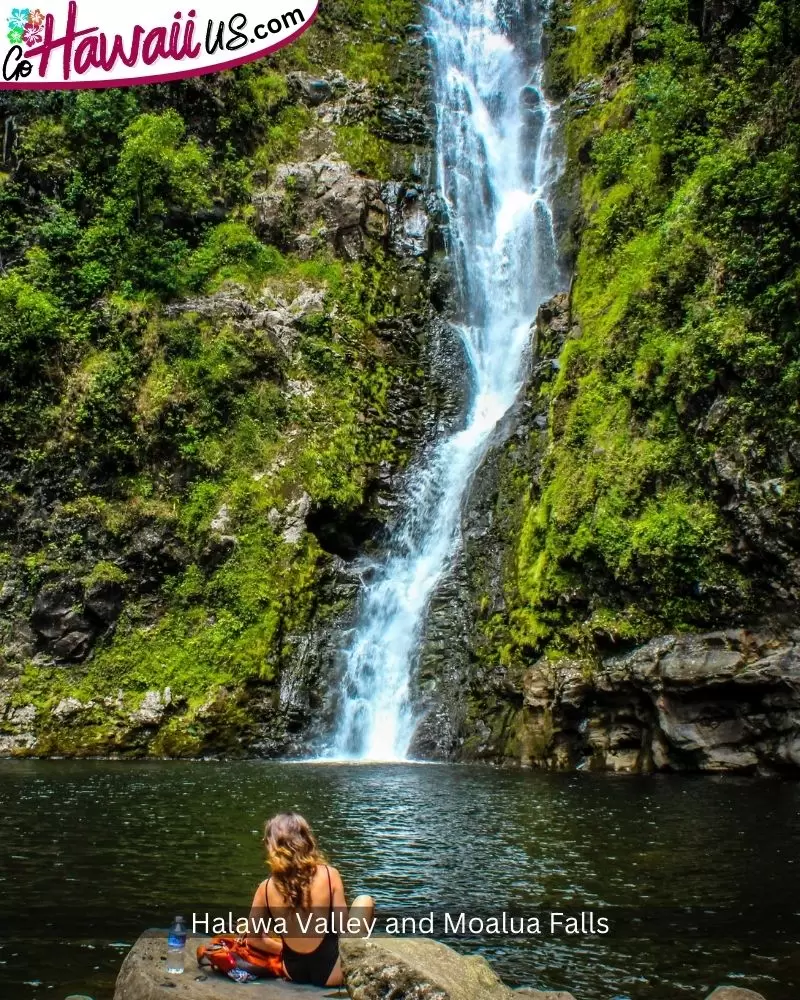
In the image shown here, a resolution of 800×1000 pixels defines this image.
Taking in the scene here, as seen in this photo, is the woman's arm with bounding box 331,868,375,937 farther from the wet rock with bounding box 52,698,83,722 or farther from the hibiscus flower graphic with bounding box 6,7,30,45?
the hibiscus flower graphic with bounding box 6,7,30,45

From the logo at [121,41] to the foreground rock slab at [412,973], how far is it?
2882 cm

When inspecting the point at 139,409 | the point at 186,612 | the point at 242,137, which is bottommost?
the point at 186,612

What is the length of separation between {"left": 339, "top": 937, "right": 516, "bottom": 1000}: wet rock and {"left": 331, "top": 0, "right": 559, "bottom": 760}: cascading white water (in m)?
16.6

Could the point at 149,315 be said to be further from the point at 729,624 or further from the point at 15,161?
the point at 729,624

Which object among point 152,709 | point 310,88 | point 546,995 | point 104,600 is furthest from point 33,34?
point 546,995

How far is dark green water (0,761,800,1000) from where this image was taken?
23.5 ft

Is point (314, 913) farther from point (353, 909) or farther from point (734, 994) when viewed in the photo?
point (734, 994)

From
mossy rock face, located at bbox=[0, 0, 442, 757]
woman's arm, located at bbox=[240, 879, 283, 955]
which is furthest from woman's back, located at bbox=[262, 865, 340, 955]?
mossy rock face, located at bbox=[0, 0, 442, 757]

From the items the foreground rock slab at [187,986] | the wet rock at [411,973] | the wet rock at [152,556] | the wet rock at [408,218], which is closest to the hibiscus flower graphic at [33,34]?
the wet rock at [408,218]

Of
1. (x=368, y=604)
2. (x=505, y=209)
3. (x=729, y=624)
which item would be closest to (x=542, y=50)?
(x=505, y=209)

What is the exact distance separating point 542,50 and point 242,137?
1357 cm

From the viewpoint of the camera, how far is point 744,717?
17453 millimetres

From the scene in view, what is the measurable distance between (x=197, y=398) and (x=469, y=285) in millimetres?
10925

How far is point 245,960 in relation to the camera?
5.51m
